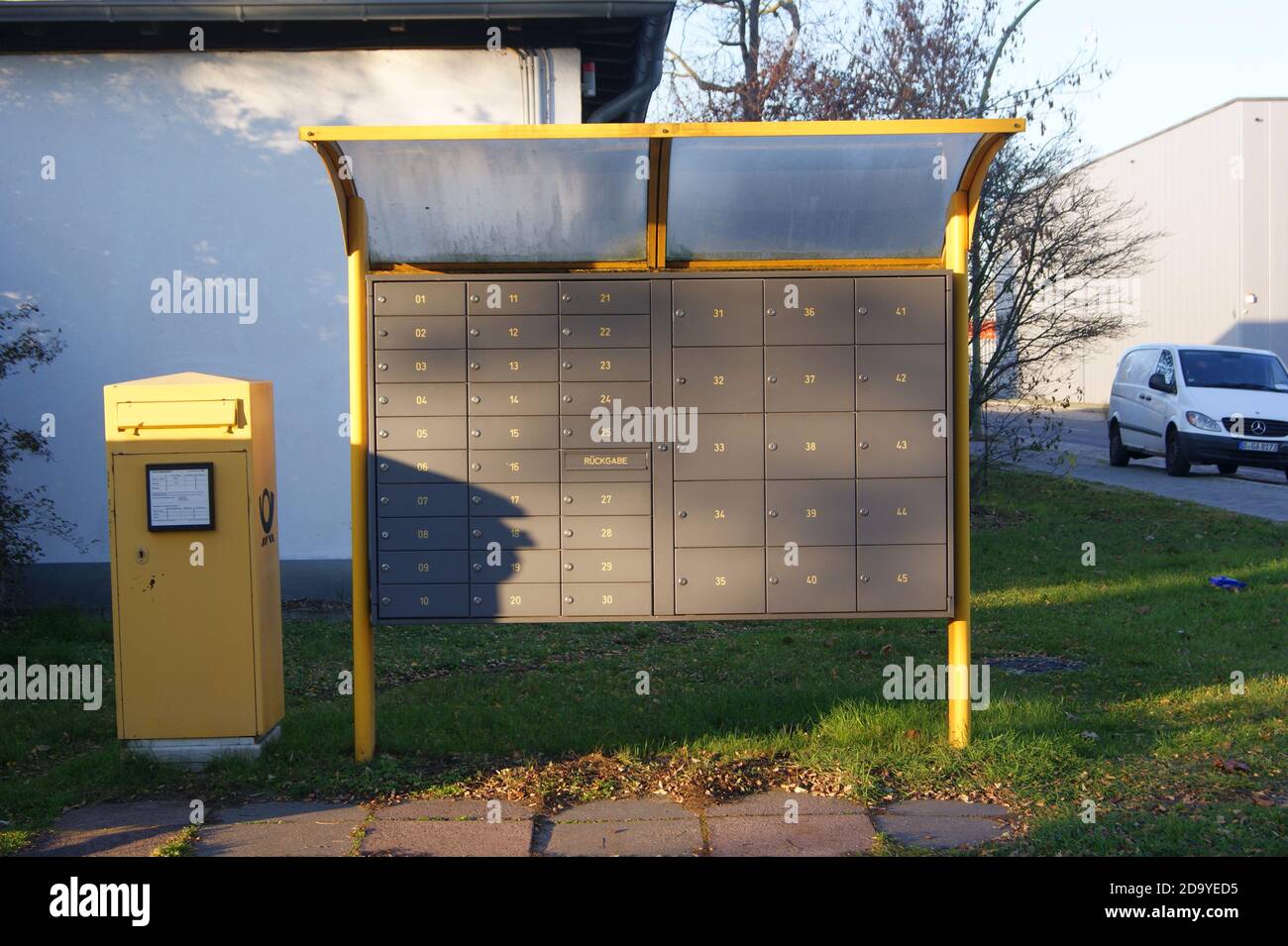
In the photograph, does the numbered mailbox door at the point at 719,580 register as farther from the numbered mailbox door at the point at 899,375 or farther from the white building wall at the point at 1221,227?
the white building wall at the point at 1221,227

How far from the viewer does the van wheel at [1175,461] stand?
18.0 metres

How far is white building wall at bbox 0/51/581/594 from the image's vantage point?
9.38 meters

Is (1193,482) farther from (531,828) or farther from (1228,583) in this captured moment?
(531,828)

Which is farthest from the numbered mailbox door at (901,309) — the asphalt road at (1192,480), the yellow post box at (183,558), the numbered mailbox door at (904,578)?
the asphalt road at (1192,480)

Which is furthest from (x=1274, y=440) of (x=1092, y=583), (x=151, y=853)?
(x=151, y=853)

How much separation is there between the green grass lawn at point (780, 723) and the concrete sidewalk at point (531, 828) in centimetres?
14

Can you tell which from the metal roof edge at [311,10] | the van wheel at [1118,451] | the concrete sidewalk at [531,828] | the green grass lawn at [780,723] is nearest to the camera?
the concrete sidewalk at [531,828]

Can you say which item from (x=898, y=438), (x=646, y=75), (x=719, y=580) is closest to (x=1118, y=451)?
(x=646, y=75)

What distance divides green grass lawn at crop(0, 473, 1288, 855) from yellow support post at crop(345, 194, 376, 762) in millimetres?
246

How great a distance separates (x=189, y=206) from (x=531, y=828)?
646cm

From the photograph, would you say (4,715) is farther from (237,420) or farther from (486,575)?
(486,575)

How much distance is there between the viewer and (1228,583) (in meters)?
9.86

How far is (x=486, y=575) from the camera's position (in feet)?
18.2

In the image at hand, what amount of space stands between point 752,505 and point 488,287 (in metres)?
1.52
